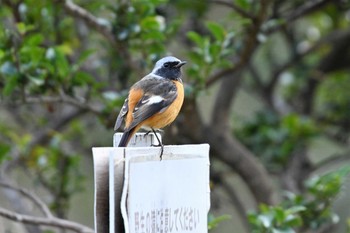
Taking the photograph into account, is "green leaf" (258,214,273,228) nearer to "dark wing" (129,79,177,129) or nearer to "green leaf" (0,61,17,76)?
"dark wing" (129,79,177,129)

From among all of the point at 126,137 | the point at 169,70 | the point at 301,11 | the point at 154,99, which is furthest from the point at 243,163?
the point at 126,137

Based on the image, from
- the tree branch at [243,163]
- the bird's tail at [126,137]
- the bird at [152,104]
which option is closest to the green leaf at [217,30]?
the bird at [152,104]

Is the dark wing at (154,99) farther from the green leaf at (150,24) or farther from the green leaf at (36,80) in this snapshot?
the green leaf at (36,80)

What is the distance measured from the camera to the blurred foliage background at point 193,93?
443 cm

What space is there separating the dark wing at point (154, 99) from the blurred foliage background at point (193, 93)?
606mm

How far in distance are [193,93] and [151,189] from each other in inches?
88.4

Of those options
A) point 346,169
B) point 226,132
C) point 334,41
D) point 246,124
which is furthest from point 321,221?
point 334,41

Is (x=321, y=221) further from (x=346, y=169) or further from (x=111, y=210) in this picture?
(x=111, y=210)

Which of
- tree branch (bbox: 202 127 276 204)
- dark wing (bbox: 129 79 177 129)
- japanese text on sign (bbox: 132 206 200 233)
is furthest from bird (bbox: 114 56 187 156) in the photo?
tree branch (bbox: 202 127 276 204)

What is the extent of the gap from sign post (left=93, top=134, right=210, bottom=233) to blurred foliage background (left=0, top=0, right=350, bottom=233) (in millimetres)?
986

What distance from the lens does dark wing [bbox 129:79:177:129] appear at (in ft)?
12.1

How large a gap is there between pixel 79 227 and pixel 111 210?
1.53m

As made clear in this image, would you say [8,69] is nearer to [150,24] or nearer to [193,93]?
[150,24]

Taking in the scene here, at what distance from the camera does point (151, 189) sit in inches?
100
